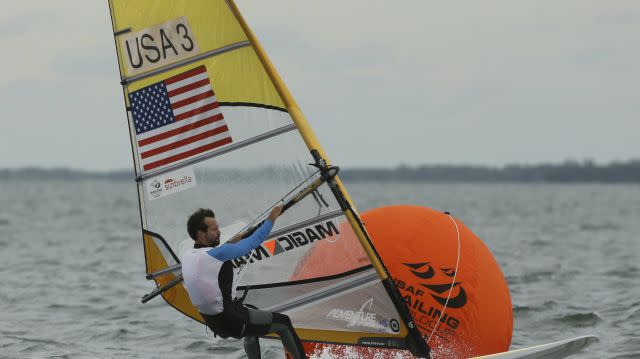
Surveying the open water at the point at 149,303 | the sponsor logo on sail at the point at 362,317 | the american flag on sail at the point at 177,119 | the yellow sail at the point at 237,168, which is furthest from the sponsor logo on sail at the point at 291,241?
the open water at the point at 149,303

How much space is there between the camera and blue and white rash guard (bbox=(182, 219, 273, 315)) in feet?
18.9

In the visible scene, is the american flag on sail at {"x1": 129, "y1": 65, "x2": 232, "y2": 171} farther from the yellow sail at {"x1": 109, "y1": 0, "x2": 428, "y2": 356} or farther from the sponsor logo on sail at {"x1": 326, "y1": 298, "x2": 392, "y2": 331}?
the sponsor logo on sail at {"x1": 326, "y1": 298, "x2": 392, "y2": 331}

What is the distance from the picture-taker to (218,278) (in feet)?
19.5

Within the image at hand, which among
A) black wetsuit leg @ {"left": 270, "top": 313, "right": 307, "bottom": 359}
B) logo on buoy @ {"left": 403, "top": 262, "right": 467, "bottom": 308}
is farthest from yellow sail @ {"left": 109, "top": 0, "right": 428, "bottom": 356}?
black wetsuit leg @ {"left": 270, "top": 313, "right": 307, "bottom": 359}

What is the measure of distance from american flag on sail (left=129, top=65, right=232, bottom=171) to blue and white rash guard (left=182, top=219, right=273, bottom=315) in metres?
1.04

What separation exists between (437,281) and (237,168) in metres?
1.69

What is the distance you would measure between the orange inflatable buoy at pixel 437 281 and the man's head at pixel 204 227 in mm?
949

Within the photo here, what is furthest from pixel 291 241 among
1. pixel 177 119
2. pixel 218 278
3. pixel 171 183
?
pixel 177 119

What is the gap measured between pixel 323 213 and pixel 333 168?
37 cm

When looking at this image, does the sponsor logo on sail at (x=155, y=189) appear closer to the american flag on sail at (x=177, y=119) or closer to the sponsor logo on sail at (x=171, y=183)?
the sponsor logo on sail at (x=171, y=183)

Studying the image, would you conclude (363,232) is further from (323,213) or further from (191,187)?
(191,187)

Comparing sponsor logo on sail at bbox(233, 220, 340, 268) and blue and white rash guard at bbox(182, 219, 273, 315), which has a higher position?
sponsor logo on sail at bbox(233, 220, 340, 268)

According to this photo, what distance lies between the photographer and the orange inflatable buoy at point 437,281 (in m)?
6.66

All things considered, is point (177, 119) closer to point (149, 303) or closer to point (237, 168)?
point (237, 168)
